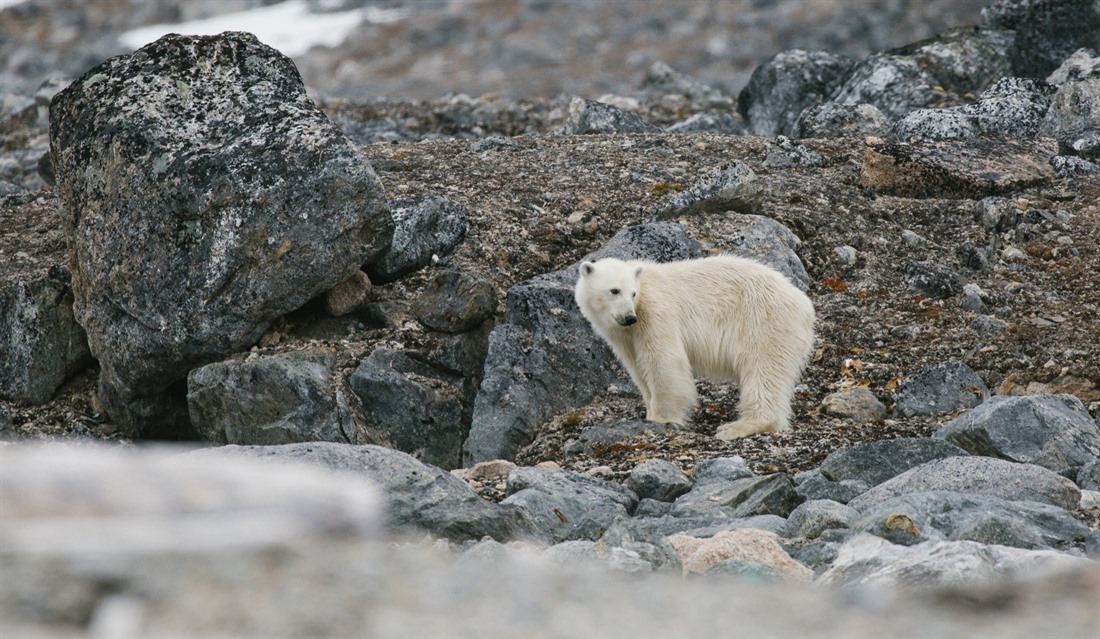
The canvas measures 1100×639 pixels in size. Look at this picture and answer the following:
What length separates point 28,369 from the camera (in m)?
9.93

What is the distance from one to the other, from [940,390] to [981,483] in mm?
2693

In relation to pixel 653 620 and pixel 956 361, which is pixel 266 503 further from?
pixel 956 361

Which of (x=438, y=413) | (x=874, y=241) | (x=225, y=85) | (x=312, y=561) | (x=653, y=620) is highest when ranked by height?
(x=225, y=85)

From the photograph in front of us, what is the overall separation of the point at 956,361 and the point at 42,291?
24.7ft

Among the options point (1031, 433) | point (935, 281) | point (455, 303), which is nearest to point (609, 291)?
point (455, 303)

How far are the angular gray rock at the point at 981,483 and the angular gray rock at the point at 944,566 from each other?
1.61 meters

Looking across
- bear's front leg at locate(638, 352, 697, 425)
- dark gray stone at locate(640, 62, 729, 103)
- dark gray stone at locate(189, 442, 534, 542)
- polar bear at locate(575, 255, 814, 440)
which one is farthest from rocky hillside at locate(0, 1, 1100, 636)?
dark gray stone at locate(640, 62, 729, 103)

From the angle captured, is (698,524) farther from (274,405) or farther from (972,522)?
(274,405)

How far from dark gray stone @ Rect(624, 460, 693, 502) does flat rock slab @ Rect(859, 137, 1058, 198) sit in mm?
6039

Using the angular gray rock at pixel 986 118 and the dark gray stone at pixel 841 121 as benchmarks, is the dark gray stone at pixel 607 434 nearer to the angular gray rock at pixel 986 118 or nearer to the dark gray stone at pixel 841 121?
the angular gray rock at pixel 986 118

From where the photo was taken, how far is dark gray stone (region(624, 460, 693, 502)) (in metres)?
6.73

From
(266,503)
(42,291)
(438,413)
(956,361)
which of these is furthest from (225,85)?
(266,503)

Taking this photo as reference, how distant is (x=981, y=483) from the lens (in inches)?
232

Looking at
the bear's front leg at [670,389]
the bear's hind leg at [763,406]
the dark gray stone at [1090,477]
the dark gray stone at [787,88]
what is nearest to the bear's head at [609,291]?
the bear's front leg at [670,389]
